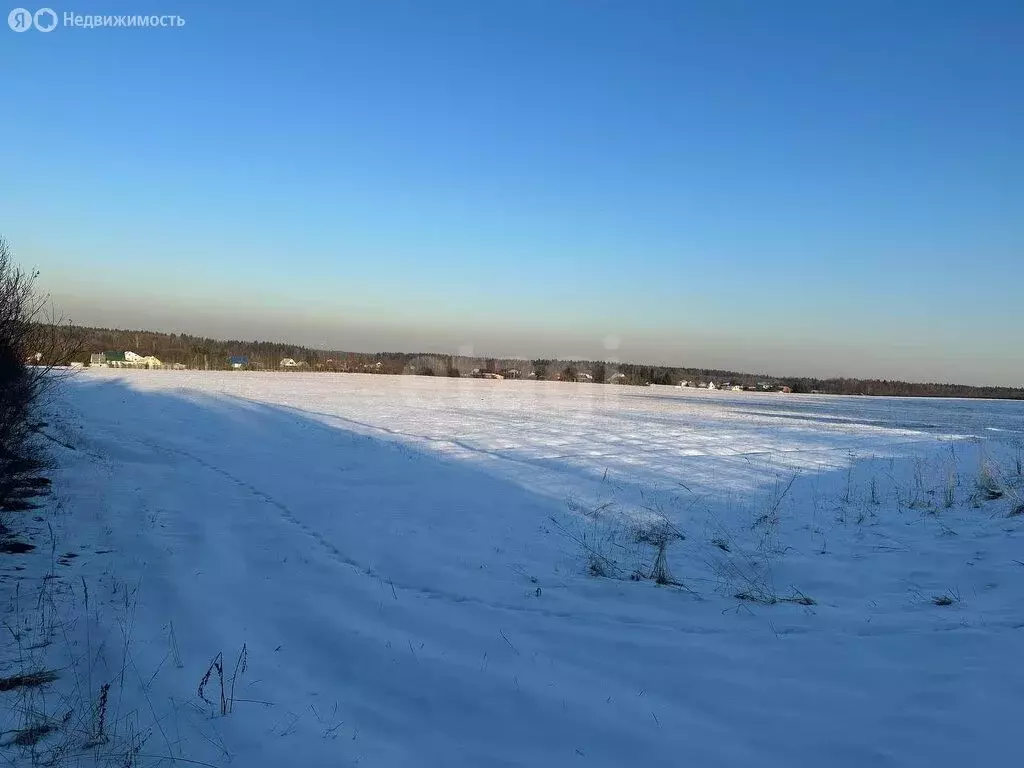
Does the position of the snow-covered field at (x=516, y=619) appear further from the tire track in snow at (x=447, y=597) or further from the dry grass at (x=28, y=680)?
the dry grass at (x=28, y=680)

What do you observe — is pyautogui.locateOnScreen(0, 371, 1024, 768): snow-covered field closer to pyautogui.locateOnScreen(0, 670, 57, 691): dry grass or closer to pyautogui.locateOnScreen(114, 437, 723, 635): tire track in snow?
pyautogui.locateOnScreen(114, 437, 723, 635): tire track in snow

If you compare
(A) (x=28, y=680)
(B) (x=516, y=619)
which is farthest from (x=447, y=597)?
(A) (x=28, y=680)

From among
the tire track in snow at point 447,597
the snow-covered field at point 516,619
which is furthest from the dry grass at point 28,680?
the tire track in snow at point 447,597

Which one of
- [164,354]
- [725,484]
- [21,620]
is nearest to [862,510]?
[725,484]

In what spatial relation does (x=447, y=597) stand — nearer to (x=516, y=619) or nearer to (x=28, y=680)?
(x=516, y=619)

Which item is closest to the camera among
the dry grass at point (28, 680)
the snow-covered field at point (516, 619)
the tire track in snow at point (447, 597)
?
the snow-covered field at point (516, 619)

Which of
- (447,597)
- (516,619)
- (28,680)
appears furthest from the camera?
(447,597)

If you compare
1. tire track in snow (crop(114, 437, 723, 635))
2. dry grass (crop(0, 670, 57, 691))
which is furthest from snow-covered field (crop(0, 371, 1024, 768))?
dry grass (crop(0, 670, 57, 691))

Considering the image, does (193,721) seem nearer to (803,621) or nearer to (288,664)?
(288,664)
